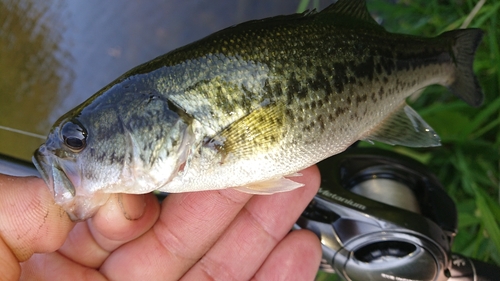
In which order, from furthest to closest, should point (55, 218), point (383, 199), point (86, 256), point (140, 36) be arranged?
point (140, 36)
point (383, 199)
point (86, 256)
point (55, 218)

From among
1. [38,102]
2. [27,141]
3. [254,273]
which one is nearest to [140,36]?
[38,102]

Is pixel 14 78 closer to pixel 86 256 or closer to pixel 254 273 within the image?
pixel 86 256

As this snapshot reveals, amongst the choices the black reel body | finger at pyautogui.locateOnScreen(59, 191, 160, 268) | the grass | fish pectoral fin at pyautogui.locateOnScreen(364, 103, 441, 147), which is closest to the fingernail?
finger at pyautogui.locateOnScreen(59, 191, 160, 268)

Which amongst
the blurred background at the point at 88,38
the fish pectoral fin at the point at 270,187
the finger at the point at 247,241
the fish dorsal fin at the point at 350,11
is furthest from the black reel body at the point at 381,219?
the blurred background at the point at 88,38

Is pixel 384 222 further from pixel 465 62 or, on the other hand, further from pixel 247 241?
pixel 465 62

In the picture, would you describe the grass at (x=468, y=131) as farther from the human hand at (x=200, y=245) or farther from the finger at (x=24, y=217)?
the finger at (x=24, y=217)

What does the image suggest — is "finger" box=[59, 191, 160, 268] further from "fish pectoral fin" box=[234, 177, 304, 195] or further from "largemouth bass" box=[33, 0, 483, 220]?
"fish pectoral fin" box=[234, 177, 304, 195]
